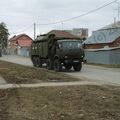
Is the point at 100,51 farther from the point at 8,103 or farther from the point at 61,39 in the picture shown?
the point at 8,103

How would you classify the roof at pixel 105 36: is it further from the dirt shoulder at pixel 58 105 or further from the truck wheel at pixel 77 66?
the dirt shoulder at pixel 58 105

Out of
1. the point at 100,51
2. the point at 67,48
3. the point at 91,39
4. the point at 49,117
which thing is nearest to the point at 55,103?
the point at 49,117

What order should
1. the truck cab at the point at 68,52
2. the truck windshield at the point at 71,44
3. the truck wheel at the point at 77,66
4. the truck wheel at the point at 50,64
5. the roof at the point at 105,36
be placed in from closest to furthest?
the truck cab at the point at 68,52
the truck windshield at the point at 71,44
the truck wheel at the point at 77,66
the truck wheel at the point at 50,64
the roof at the point at 105,36

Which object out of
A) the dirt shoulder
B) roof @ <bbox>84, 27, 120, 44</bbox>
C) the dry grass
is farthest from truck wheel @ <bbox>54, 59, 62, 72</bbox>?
roof @ <bbox>84, 27, 120, 44</bbox>

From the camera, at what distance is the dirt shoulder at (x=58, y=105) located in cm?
1083

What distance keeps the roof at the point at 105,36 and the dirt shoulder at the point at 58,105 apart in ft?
154

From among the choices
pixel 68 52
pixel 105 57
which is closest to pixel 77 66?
pixel 68 52

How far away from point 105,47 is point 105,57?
417 inches

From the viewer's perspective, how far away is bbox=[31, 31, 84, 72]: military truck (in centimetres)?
3250

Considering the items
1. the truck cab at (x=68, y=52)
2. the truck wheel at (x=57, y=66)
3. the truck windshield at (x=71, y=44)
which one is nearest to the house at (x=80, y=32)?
the truck wheel at (x=57, y=66)

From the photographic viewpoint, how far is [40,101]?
13.4 meters

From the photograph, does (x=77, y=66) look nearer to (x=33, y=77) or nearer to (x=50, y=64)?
(x=50, y=64)

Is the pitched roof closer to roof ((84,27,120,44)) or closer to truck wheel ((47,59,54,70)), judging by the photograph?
roof ((84,27,120,44))

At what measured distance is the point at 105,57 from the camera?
167ft
